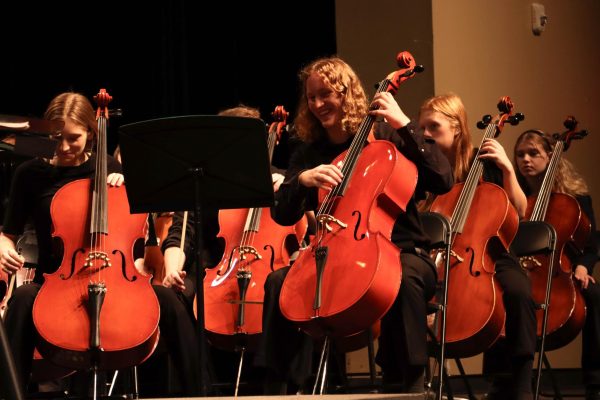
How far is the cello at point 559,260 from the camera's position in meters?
3.50

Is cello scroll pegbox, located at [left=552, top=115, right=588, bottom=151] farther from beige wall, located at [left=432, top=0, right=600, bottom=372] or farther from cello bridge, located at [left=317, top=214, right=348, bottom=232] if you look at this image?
cello bridge, located at [left=317, top=214, right=348, bottom=232]

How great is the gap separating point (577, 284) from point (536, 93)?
169cm

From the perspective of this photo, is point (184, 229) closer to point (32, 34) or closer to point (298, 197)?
point (298, 197)

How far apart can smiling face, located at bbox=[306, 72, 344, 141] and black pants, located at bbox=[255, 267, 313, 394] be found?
0.58 m

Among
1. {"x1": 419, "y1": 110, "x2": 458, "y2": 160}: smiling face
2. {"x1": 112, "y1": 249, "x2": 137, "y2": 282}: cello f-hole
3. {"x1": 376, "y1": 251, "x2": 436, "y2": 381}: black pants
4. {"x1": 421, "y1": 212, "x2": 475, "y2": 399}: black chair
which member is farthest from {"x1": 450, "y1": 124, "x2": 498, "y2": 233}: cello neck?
{"x1": 112, "y1": 249, "x2": 137, "y2": 282}: cello f-hole

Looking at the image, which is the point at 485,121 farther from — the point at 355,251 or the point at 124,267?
the point at 124,267

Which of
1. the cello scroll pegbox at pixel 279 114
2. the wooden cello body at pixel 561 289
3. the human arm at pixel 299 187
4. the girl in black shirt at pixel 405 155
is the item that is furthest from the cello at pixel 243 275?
the wooden cello body at pixel 561 289

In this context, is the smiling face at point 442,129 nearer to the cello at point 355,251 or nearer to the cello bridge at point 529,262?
the cello bridge at point 529,262

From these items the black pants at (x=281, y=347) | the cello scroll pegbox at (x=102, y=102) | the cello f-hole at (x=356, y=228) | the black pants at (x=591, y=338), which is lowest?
the black pants at (x=591, y=338)

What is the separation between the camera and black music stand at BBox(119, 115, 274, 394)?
8.59 ft

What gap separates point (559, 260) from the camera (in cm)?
357

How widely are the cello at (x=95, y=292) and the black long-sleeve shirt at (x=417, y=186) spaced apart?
0.50m

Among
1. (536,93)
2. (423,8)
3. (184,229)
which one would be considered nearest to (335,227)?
(184,229)

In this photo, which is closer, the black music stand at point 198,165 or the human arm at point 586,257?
the black music stand at point 198,165
